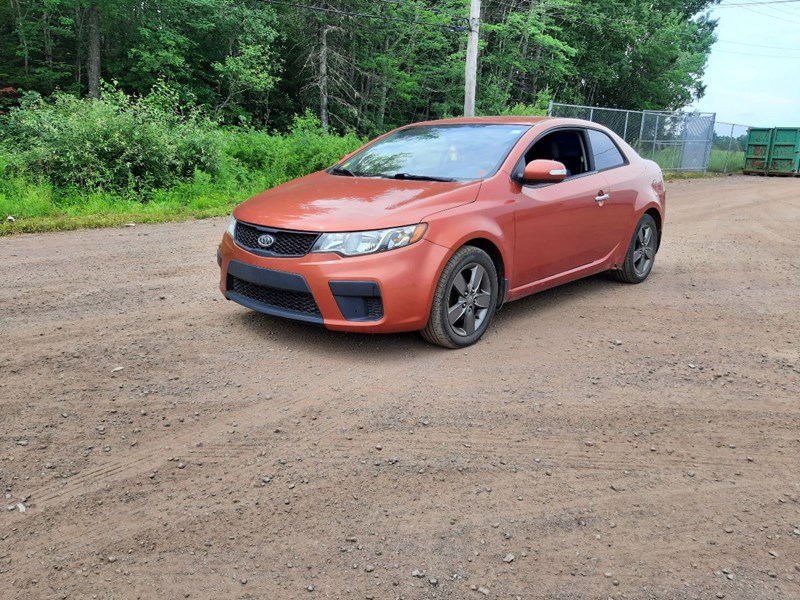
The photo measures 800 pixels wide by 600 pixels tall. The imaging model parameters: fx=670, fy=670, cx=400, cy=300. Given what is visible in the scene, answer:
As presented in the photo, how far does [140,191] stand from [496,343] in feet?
30.0

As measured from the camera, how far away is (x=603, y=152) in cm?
637

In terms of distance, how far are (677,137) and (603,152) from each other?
2133 cm

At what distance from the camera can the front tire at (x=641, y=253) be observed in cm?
671

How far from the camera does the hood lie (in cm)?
442

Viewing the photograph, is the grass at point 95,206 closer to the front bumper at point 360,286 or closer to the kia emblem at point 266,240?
the kia emblem at point 266,240

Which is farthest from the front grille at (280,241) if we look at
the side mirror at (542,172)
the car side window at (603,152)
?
the car side window at (603,152)

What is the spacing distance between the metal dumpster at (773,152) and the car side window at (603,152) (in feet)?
82.0

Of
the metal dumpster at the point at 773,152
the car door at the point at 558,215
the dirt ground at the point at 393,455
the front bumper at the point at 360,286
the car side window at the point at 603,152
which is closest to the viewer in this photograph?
the dirt ground at the point at 393,455

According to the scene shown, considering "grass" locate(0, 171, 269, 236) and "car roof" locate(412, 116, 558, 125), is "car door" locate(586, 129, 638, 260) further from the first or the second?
"grass" locate(0, 171, 269, 236)

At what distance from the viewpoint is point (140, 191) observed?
39.4 ft

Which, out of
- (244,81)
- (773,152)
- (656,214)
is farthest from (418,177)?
(773,152)

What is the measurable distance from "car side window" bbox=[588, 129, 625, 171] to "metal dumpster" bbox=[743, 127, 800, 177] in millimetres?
24992

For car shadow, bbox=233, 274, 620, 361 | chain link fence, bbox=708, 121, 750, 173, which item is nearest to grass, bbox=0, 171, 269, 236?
car shadow, bbox=233, 274, 620, 361

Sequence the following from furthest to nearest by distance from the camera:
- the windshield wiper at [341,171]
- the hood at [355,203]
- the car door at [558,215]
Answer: the windshield wiper at [341,171]
the car door at [558,215]
the hood at [355,203]
